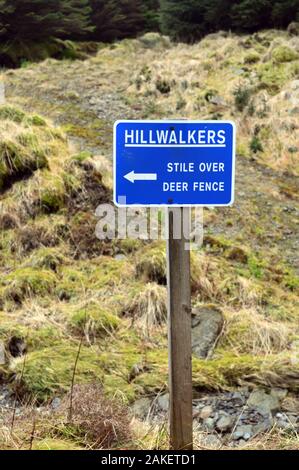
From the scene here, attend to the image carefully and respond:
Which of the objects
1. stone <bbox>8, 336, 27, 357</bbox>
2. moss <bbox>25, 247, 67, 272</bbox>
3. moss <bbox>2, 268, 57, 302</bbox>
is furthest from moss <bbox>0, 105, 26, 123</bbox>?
stone <bbox>8, 336, 27, 357</bbox>

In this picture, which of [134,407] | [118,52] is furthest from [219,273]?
[118,52]

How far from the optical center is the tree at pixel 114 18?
22281mm

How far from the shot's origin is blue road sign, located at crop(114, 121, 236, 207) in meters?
2.51

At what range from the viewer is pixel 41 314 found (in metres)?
5.22

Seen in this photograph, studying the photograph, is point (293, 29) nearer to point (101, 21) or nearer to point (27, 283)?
point (101, 21)

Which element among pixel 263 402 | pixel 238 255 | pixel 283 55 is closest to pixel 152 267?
pixel 238 255

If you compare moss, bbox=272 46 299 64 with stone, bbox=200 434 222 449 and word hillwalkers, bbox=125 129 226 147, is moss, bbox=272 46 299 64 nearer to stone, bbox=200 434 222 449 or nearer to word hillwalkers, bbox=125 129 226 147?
stone, bbox=200 434 222 449

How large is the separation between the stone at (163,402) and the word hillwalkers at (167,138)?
2322mm

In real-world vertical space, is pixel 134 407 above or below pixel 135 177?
below

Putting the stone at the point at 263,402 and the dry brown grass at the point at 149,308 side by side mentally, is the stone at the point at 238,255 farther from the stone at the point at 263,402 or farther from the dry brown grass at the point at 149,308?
the stone at the point at 263,402

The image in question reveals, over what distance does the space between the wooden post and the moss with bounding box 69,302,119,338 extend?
227cm

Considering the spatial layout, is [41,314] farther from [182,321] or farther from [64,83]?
[64,83]

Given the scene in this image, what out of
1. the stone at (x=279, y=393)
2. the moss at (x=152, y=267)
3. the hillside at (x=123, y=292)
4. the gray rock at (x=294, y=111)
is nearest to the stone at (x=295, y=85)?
the hillside at (x=123, y=292)

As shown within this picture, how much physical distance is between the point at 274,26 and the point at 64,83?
855 centimetres
